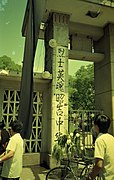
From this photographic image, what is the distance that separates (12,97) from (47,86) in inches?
60.1

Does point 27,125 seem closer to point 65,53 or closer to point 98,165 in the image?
point 98,165

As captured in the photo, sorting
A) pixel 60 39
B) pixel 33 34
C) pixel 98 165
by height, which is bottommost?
pixel 98 165

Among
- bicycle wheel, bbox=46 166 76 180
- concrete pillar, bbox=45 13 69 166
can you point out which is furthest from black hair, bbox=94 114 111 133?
concrete pillar, bbox=45 13 69 166

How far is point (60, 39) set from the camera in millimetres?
8031

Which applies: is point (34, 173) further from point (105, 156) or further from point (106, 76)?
point (106, 76)

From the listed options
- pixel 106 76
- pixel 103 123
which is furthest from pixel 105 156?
pixel 106 76

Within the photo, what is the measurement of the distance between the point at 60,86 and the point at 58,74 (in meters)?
0.49

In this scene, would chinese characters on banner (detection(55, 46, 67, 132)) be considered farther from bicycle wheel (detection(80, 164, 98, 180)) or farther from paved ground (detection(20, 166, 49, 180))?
bicycle wheel (detection(80, 164, 98, 180))

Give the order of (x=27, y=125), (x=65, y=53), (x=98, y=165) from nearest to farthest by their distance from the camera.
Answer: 1. (x=98, y=165)
2. (x=27, y=125)
3. (x=65, y=53)

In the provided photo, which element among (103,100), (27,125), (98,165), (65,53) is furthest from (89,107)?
(98,165)

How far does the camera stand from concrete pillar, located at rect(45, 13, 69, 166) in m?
7.45

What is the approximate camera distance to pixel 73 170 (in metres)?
4.94

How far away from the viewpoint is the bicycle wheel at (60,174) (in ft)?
15.7

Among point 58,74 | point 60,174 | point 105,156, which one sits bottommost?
point 60,174
